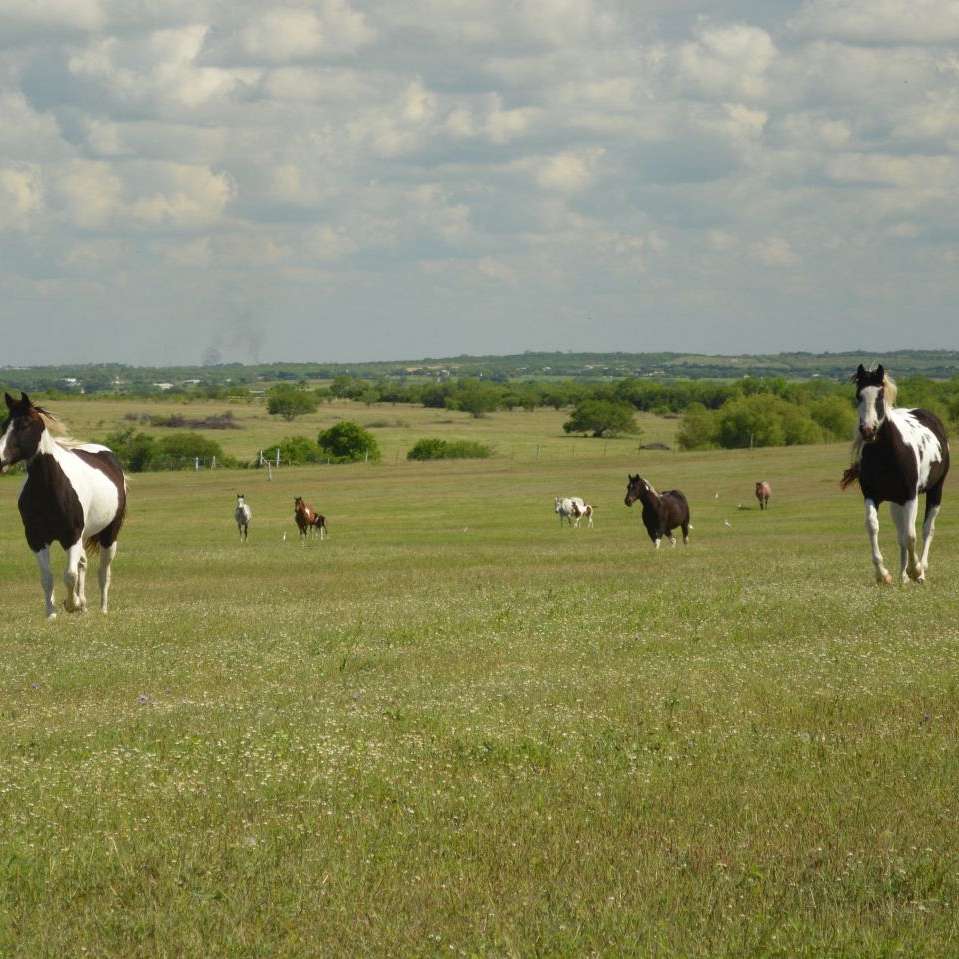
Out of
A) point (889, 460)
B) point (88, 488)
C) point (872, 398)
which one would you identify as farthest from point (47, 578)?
point (889, 460)

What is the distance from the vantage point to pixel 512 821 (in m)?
8.14

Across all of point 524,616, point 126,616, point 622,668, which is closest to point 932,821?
point 622,668

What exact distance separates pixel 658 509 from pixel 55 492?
22.1 meters

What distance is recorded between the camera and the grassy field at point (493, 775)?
661 cm

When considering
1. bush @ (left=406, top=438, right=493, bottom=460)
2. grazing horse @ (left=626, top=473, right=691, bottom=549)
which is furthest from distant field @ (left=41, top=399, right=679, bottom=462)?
grazing horse @ (left=626, top=473, right=691, bottom=549)

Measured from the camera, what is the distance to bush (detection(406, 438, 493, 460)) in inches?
5049

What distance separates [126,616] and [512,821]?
43.6ft

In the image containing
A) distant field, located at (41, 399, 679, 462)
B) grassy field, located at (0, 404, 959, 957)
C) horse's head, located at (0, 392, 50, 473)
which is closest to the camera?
grassy field, located at (0, 404, 959, 957)

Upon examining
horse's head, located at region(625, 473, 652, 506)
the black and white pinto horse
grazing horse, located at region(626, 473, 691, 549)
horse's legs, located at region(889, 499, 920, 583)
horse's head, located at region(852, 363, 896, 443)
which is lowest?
grazing horse, located at region(626, 473, 691, 549)

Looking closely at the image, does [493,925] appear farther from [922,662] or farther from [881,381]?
[881,381]

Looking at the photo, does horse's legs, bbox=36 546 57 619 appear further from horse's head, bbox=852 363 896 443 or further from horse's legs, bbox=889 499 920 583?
horse's legs, bbox=889 499 920 583

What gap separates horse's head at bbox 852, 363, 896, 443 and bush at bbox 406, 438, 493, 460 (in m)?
106

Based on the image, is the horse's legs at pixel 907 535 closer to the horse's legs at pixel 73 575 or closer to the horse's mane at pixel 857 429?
the horse's mane at pixel 857 429

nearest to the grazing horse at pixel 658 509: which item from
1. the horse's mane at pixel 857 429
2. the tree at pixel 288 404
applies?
the horse's mane at pixel 857 429
